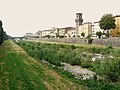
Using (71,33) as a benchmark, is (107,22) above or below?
above

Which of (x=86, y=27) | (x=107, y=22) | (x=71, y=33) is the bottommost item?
(x=71, y=33)

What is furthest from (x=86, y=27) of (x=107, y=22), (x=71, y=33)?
(x=107, y=22)

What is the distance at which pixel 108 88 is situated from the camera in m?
16.7

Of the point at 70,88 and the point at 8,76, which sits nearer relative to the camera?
the point at 70,88

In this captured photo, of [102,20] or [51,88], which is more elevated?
[102,20]

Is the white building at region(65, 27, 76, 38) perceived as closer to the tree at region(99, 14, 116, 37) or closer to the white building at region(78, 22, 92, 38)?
the white building at region(78, 22, 92, 38)

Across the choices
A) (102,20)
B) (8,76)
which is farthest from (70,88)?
(102,20)

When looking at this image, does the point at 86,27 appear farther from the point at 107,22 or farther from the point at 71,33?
the point at 107,22

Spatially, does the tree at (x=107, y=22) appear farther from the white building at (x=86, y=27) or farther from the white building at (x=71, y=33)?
the white building at (x=71, y=33)

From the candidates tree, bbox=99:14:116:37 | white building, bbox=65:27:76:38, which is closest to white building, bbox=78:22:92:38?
white building, bbox=65:27:76:38

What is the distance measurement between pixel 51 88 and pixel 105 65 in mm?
6595

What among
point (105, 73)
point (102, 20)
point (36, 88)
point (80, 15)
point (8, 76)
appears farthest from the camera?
point (80, 15)

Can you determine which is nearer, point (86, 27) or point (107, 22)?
point (107, 22)

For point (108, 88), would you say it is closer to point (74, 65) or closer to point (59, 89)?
point (59, 89)
